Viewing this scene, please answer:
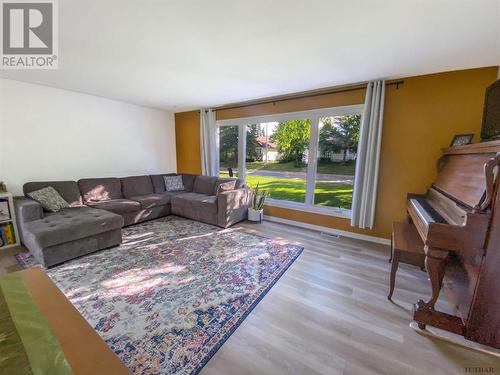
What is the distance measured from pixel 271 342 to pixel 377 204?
8.12 ft

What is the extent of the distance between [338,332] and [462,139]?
241 centimetres

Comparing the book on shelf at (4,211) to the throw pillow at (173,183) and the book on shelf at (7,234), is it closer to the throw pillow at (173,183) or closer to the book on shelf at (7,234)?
the book on shelf at (7,234)

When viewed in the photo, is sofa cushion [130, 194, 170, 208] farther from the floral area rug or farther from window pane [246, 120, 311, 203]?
window pane [246, 120, 311, 203]

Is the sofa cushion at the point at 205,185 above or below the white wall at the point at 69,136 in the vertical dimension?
below

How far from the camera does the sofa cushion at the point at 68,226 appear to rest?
6.91ft

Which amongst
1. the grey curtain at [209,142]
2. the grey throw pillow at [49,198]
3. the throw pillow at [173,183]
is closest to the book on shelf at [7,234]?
the grey throw pillow at [49,198]

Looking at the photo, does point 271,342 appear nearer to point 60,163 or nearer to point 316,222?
point 316,222

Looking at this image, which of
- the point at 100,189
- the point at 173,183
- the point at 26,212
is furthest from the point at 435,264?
the point at 100,189

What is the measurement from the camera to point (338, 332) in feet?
4.83

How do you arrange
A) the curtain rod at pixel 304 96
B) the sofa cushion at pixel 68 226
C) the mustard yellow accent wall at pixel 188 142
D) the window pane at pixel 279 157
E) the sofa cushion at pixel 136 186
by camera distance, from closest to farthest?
the sofa cushion at pixel 68 226 → the curtain rod at pixel 304 96 → the window pane at pixel 279 157 → the sofa cushion at pixel 136 186 → the mustard yellow accent wall at pixel 188 142

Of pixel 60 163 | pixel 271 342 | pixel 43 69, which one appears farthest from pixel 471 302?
pixel 60 163

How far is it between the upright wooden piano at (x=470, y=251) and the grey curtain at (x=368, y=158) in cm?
110

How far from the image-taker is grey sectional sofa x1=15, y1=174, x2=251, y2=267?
223 cm

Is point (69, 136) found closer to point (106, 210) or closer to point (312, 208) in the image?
point (106, 210)
